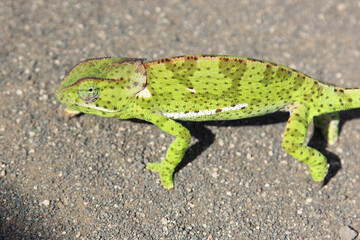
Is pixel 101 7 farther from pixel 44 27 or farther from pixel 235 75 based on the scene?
pixel 235 75

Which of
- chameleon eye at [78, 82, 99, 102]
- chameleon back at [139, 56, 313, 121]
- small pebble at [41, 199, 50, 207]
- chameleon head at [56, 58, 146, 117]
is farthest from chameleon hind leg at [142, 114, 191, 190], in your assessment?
small pebble at [41, 199, 50, 207]

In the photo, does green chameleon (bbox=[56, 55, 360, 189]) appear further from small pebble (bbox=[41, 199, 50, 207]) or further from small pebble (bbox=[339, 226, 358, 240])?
small pebble (bbox=[41, 199, 50, 207])

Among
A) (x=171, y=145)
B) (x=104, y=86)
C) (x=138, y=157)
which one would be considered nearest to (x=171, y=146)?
(x=171, y=145)

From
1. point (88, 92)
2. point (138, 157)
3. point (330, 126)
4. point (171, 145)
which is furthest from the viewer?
point (330, 126)

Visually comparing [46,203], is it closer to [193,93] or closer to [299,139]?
[193,93]

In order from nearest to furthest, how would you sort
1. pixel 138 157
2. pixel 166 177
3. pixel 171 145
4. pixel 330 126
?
pixel 171 145 → pixel 166 177 → pixel 138 157 → pixel 330 126

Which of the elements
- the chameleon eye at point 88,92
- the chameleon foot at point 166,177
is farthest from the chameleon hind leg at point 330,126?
the chameleon eye at point 88,92

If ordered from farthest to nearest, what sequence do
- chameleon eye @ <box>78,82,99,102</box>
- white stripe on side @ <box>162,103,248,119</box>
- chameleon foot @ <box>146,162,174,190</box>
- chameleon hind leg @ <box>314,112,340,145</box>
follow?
chameleon hind leg @ <box>314,112,340,145</box> < chameleon foot @ <box>146,162,174,190</box> < white stripe on side @ <box>162,103,248,119</box> < chameleon eye @ <box>78,82,99,102</box>
